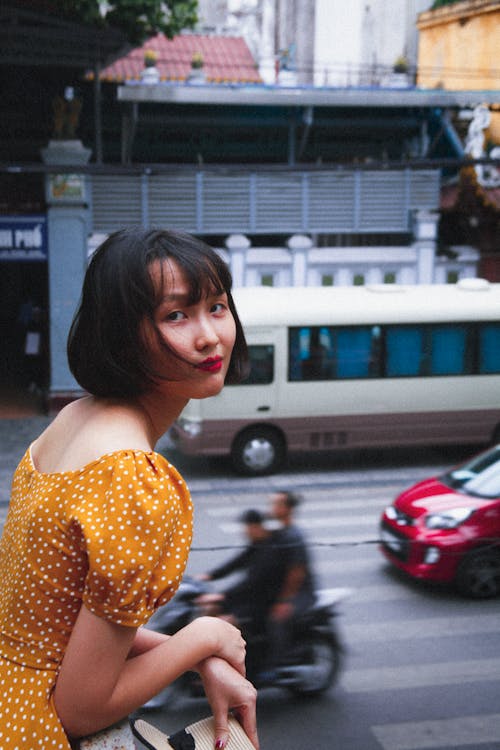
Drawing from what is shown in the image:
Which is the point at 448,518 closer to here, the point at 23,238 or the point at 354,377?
the point at 354,377

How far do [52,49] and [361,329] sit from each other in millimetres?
5946

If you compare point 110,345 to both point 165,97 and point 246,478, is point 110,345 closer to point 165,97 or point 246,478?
point 246,478

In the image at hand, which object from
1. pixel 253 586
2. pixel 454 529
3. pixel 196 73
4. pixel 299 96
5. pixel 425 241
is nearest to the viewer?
pixel 253 586

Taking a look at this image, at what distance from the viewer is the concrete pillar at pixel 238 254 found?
15836mm

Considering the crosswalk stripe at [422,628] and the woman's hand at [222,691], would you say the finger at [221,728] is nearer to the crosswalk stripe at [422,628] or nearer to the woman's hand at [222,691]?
the woman's hand at [222,691]

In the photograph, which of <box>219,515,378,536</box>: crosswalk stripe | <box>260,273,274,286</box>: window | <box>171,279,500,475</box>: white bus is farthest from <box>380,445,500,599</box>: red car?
<box>260,273,274,286</box>: window

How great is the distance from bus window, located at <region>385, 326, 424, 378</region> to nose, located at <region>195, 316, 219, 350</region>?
38.1 ft

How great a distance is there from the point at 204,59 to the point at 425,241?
7.00 meters

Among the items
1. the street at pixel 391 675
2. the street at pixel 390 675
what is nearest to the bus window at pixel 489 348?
the street at pixel 391 675

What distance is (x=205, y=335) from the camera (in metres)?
1.33

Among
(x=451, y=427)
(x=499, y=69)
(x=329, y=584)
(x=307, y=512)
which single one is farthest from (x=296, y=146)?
(x=329, y=584)

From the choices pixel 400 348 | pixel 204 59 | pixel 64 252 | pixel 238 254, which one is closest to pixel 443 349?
pixel 400 348

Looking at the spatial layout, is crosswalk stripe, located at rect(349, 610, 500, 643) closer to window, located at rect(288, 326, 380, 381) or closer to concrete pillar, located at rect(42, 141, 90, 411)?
window, located at rect(288, 326, 380, 381)

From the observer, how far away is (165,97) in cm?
1520
